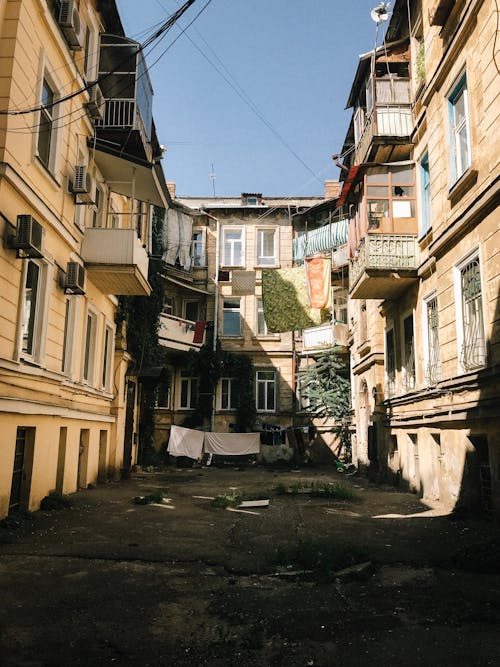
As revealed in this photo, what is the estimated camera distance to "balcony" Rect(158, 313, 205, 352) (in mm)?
24469

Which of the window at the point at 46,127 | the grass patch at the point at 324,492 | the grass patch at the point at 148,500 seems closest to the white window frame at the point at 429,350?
the grass patch at the point at 324,492

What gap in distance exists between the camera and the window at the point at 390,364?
15969 mm

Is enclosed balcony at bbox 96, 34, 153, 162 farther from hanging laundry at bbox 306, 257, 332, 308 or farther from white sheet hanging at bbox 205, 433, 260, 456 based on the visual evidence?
white sheet hanging at bbox 205, 433, 260, 456

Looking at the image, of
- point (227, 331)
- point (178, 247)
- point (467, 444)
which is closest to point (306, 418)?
point (227, 331)

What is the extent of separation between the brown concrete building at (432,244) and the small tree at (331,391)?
6.67 m

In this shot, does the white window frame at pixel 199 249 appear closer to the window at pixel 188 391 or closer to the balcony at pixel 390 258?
the window at pixel 188 391

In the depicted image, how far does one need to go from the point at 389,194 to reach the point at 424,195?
0.95 m

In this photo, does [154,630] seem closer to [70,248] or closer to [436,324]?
[70,248]

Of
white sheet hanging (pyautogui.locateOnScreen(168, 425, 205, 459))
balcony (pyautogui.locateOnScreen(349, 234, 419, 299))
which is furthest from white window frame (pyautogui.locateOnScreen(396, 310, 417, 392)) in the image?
white sheet hanging (pyautogui.locateOnScreen(168, 425, 205, 459))

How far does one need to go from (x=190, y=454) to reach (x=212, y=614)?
62.3 ft

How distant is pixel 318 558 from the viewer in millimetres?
6277

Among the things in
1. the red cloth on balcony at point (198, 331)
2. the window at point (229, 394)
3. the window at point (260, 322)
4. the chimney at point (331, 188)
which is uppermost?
the chimney at point (331, 188)

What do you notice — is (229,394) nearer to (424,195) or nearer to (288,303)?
(288,303)

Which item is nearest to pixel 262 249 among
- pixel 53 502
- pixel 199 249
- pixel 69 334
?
A: pixel 199 249
